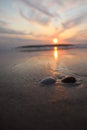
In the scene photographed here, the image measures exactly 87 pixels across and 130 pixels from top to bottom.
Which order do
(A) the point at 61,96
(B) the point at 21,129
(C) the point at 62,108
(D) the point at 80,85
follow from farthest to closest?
1. (D) the point at 80,85
2. (A) the point at 61,96
3. (C) the point at 62,108
4. (B) the point at 21,129

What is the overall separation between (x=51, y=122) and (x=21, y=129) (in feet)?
3.54

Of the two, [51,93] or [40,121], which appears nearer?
[40,121]

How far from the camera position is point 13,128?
6.00 m

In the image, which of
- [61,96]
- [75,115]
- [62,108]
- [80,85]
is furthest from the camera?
[80,85]

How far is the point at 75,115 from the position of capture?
680 centimetres

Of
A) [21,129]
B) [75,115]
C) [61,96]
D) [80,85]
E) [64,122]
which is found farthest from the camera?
[80,85]

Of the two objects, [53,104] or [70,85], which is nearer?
[53,104]

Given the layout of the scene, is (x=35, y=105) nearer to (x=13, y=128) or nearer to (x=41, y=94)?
(x=41, y=94)

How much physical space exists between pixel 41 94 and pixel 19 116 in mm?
2574

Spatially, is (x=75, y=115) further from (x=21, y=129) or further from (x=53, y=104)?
(x=21, y=129)

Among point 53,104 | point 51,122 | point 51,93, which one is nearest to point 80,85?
point 51,93

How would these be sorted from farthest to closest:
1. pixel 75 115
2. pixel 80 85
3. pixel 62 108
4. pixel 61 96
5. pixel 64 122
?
pixel 80 85 < pixel 61 96 < pixel 62 108 < pixel 75 115 < pixel 64 122

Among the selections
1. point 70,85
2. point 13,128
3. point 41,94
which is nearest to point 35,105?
point 41,94

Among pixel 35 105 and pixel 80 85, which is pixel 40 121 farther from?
pixel 80 85
